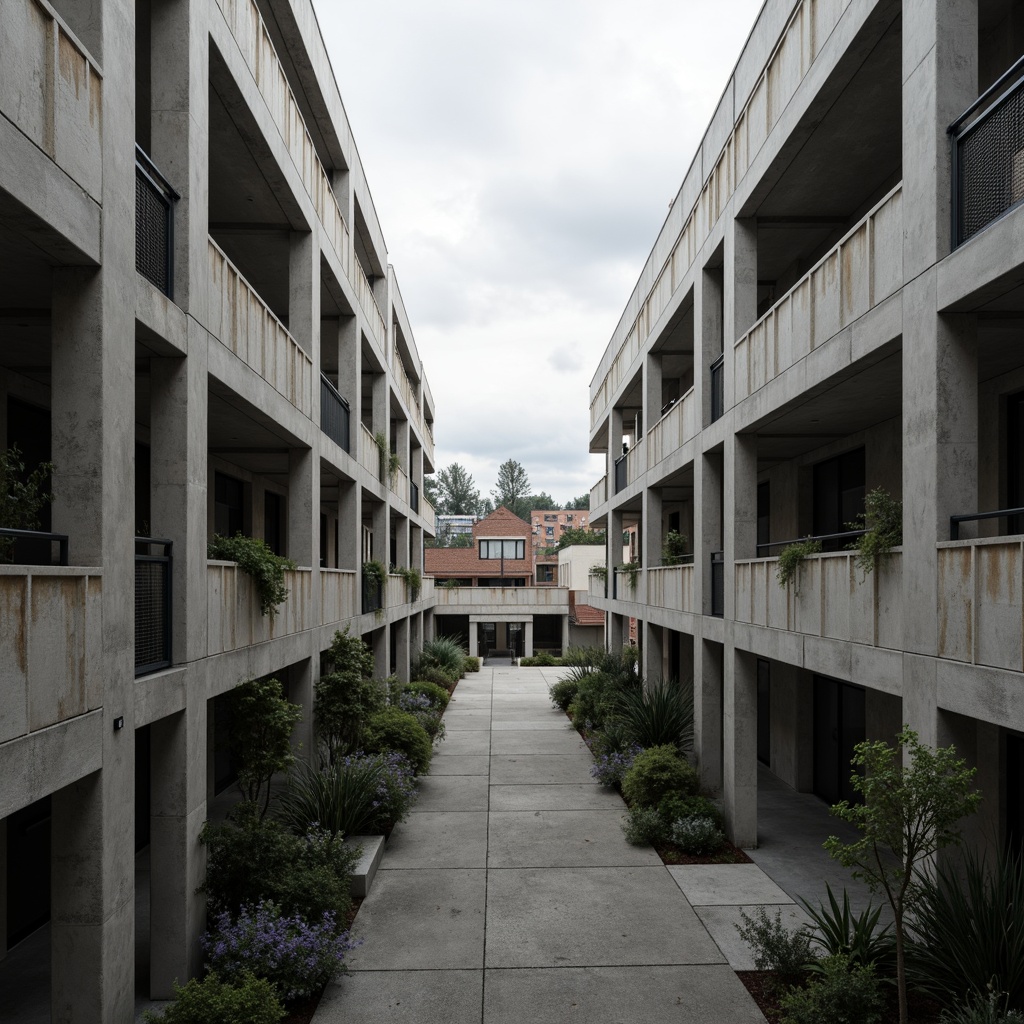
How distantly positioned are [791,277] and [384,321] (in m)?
12.2

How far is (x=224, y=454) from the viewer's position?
15.5 meters

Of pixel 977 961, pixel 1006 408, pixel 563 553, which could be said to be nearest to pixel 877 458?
pixel 1006 408

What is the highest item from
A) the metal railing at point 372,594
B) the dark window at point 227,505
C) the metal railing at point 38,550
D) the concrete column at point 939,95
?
the concrete column at point 939,95

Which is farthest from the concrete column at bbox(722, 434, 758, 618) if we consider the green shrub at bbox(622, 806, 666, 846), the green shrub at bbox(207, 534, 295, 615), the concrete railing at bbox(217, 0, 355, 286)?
the concrete railing at bbox(217, 0, 355, 286)

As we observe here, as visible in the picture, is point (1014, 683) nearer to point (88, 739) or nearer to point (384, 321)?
point (88, 739)

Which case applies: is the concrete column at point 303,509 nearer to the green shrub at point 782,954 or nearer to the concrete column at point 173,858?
the concrete column at point 173,858

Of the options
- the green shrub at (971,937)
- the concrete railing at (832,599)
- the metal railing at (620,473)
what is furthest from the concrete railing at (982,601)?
the metal railing at (620,473)

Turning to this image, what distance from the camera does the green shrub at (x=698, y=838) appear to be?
12789mm

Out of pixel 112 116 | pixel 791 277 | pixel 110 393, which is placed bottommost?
pixel 110 393

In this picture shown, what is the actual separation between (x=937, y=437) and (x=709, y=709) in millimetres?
9045

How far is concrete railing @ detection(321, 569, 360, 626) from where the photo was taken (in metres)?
15.4

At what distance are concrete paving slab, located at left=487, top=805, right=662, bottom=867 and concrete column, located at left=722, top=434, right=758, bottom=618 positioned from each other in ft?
13.4

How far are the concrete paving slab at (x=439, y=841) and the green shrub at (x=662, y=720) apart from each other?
3611 millimetres

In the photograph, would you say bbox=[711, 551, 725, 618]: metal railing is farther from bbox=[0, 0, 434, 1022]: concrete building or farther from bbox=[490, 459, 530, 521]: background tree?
bbox=[490, 459, 530, 521]: background tree
